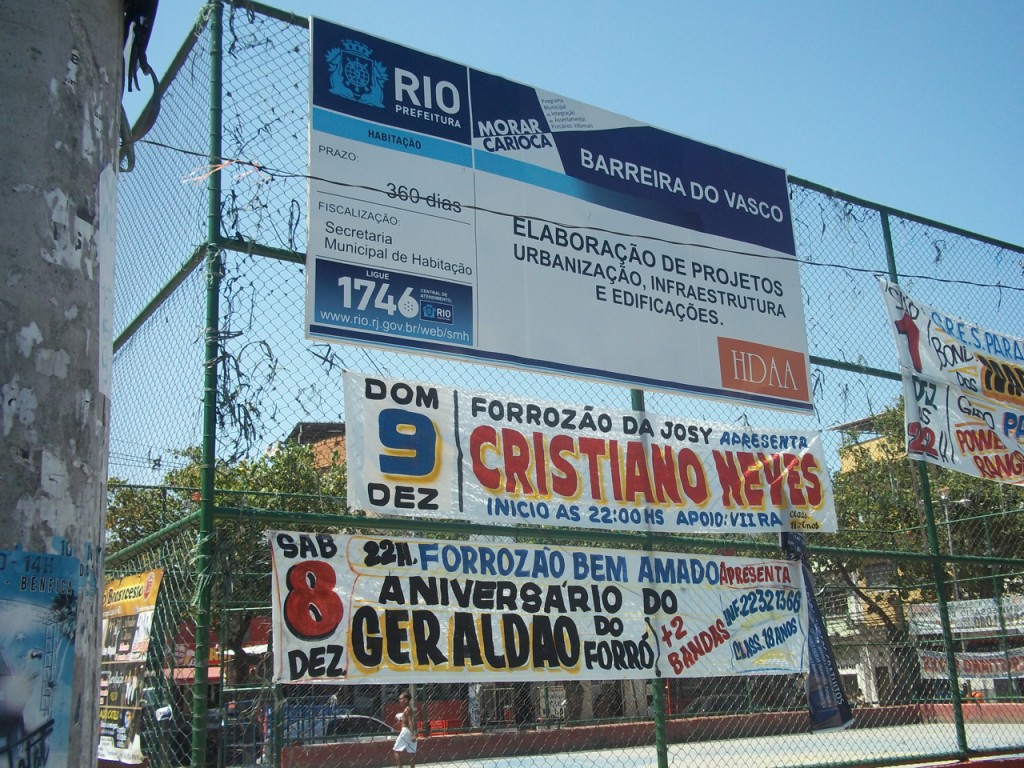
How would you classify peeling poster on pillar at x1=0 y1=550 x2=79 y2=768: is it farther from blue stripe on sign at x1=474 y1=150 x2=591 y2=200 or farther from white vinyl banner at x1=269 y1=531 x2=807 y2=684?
blue stripe on sign at x1=474 y1=150 x2=591 y2=200

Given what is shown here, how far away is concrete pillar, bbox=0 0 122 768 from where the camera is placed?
6.69ft

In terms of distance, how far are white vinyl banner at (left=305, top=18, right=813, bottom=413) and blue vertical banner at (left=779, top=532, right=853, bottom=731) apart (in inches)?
44.1

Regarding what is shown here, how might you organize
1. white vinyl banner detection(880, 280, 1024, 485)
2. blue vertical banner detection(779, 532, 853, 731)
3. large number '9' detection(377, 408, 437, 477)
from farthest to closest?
1. white vinyl banner detection(880, 280, 1024, 485)
2. blue vertical banner detection(779, 532, 853, 731)
3. large number '9' detection(377, 408, 437, 477)

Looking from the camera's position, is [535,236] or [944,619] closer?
[535,236]

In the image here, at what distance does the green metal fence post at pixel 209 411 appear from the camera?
4508mm

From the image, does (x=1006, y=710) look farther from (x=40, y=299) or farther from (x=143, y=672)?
(x=40, y=299)

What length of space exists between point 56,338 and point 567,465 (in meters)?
4.16

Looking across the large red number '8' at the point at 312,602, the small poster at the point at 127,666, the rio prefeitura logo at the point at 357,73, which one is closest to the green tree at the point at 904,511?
the rio prefeitura logo at the point at 357,73

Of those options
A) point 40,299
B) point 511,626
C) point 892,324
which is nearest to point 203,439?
point 511,626

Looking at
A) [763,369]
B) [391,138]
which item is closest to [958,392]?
[763,369]

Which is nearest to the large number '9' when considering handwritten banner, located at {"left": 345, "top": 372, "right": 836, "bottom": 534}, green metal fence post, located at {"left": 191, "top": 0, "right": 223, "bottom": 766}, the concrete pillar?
handwritten banner, located at {"left": 345, "top": 372, "right": 836, "bottom": 534}

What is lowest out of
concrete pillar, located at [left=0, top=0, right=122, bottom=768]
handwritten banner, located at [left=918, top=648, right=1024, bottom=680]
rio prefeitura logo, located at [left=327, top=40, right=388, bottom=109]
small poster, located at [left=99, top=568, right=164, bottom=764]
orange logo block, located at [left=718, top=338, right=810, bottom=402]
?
handwritten banner, located at [left=918, top=648, right=1024, bottom=680]

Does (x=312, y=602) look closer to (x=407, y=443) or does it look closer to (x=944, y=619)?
(x=407, y=443)

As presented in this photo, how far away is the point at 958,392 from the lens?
8453 mm
